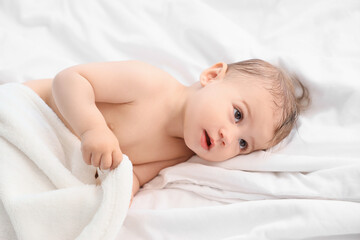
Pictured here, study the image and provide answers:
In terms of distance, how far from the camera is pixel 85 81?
3.91 ft

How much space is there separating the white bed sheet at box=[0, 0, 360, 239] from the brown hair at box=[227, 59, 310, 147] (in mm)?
46

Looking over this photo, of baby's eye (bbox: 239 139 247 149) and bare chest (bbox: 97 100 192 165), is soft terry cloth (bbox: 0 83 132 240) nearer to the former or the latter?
bare chest (bbox: 97 100 192 165)

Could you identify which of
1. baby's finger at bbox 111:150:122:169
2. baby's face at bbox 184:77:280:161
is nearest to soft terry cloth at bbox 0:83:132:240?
baby's finger at bbox 111:150:122:169

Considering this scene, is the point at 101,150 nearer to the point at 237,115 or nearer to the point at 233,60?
the point at 237,115

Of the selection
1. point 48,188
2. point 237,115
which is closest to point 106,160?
point 48,188

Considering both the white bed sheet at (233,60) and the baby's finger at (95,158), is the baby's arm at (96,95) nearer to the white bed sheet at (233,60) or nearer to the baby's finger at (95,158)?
the baby's finger at (95,158)

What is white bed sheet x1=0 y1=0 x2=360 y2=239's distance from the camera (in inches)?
44.6

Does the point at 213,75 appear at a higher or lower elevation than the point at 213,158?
higher

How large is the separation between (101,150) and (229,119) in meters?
0.41

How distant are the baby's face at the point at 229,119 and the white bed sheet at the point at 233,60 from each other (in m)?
0.06

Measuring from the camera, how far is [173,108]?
134 centimetres

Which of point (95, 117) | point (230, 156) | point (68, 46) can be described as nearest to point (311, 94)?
point (230, 156)

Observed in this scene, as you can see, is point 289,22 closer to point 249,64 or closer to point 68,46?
point 249,64

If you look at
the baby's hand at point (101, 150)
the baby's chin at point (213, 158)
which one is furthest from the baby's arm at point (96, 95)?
the baby's chin at point (213, 158)
